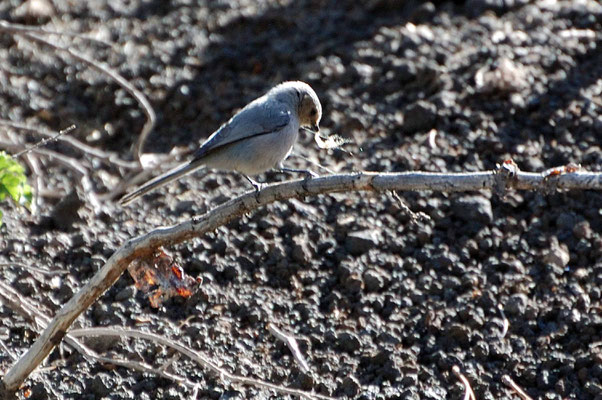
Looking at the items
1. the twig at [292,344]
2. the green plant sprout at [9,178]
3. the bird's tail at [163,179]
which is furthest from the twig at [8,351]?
the twig at [292,344]

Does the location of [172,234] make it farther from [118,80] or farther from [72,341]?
[118,80]

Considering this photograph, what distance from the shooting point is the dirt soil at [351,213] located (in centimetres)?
424

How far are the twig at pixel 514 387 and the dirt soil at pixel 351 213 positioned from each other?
4cm

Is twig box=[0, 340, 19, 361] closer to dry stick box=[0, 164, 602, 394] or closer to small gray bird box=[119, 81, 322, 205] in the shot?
dry stick box=[0, 164, 602, 394]

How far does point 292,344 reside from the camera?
4086mm

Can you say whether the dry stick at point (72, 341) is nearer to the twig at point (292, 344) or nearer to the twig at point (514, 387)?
the twig at point (292, 344)

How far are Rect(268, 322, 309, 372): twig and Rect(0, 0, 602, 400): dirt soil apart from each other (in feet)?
0.22

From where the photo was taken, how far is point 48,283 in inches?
181

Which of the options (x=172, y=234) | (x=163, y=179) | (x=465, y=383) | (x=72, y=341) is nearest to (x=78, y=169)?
(x=163, y=179)

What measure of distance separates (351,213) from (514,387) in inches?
55.7

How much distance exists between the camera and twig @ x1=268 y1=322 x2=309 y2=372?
4055 mm

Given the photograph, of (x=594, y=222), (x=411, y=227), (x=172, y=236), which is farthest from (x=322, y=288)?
(x=594, y=222)

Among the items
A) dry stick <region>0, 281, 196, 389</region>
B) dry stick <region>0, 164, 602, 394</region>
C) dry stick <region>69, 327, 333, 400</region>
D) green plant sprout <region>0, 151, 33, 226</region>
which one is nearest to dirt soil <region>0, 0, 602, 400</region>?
dry stick <region>0, 281, 196, 389</region>

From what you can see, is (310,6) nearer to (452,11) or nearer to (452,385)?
(452,11)
